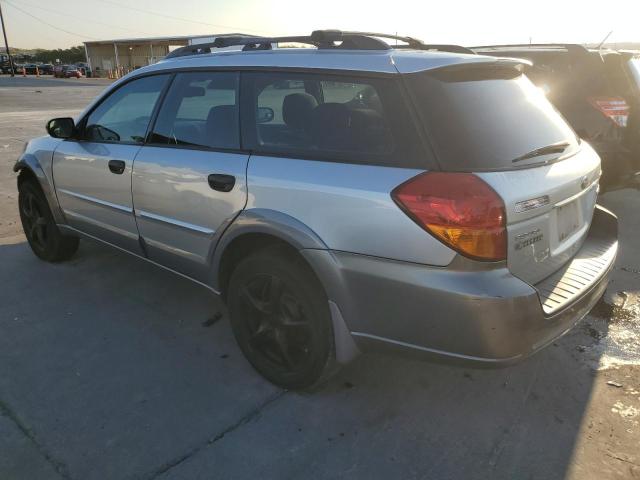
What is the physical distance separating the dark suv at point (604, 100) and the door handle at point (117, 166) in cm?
406

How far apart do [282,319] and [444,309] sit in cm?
92

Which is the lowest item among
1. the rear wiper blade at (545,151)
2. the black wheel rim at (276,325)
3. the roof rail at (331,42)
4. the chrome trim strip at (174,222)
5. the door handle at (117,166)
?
the black wheel rim at (276,325)

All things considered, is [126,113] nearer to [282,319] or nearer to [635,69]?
[282,319]

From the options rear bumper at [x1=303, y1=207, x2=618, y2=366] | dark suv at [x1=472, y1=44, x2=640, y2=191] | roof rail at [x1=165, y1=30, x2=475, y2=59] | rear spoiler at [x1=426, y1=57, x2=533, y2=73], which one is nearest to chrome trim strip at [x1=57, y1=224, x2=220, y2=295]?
rear bumper at [x1=303, y1=207, x2=618, y2=366]

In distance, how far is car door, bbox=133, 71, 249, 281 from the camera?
275 centimetres

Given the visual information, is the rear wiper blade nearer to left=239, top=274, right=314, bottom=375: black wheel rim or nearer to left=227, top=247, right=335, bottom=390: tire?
left=227, top=247, right=335, bottom=390: tire

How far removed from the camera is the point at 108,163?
3.46 m

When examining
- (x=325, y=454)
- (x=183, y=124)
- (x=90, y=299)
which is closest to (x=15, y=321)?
(x=90, y=299)

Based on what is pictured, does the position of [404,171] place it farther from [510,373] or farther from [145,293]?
[145,293]

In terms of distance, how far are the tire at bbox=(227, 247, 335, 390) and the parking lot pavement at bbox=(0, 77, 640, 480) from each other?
0.15m

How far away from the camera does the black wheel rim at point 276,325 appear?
2.59 m

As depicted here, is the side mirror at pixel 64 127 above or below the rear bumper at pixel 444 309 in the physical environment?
above

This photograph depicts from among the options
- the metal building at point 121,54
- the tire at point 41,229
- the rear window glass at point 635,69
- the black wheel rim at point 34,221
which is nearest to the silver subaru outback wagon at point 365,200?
the tire at point 41,229

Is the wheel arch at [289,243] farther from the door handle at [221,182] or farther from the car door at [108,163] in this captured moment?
the car door at [108,163]
